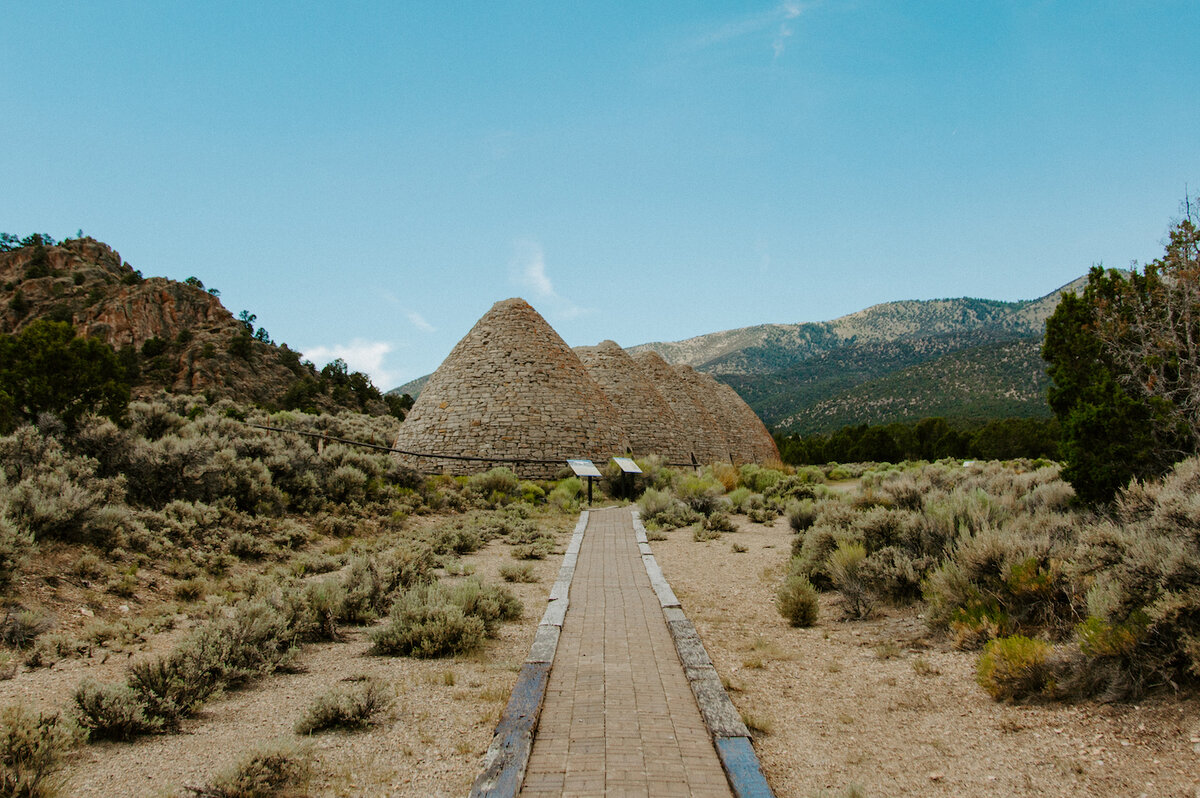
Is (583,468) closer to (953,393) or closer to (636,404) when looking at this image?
(636,404)

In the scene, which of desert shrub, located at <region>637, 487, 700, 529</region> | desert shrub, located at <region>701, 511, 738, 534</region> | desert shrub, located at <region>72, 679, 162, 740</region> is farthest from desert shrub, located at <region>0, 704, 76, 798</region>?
desert shrub, located at <region>637, 487, 700, 529</region>

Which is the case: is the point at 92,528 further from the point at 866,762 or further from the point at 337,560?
the point at 866,762

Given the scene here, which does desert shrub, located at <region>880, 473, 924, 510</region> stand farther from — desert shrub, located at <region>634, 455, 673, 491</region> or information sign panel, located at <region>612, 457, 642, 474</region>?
desert shrub, located at <region>634, 455, 673, 491</region>

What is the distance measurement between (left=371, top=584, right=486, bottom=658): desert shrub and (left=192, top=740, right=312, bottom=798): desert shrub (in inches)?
86.7

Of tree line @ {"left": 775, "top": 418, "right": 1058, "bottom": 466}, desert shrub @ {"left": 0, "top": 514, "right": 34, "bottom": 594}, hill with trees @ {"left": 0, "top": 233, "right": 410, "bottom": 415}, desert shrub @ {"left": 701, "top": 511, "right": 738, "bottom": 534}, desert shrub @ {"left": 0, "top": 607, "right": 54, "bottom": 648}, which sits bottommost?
tree line @ {"left": 775, "top": 418, "right": 1058, "bottom": 466}

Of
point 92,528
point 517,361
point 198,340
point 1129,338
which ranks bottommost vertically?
point 92,528

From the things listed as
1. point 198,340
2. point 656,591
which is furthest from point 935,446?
point 198,340

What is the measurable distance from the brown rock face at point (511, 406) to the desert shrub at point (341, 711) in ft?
47.8

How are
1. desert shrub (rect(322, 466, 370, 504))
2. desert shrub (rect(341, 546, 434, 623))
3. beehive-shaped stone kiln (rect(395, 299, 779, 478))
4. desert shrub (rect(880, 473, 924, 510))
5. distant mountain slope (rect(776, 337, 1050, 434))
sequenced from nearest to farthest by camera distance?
desert shrub (rect(341, 546, 434, 623))
desert shrub (rect(880, 473, 924, 510))
desert shrub (rect(322, 466, 370, 504))
beehive-shaped stone kiln (rect(395, 299, 779, 478))
distant mountain slope (rect(776, 337, 1050, 434))

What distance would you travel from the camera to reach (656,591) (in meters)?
7.41

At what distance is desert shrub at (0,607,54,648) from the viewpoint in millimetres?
4781

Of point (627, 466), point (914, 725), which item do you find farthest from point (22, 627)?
point (627, 466)

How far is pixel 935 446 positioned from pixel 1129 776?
137 ft

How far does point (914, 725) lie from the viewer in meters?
4.07
